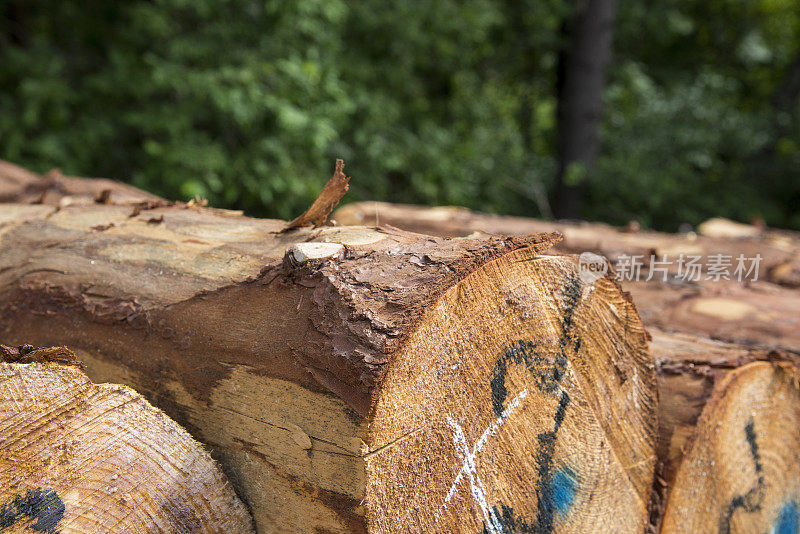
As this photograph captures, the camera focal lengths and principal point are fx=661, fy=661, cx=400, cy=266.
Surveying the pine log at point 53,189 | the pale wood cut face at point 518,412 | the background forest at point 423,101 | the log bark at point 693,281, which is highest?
the background forest at point 423,101

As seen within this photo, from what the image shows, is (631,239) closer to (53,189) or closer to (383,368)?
(383,368)

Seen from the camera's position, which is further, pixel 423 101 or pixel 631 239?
pixel 423 101

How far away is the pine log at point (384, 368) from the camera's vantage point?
1.03 metres

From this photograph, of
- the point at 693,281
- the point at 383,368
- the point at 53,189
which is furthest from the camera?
the point at 53,189

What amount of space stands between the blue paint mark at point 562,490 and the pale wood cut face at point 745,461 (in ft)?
1.10

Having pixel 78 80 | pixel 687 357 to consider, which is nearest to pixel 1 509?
pixel 687 357

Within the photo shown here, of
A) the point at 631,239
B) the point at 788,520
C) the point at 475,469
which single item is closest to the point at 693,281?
the point at 631,239

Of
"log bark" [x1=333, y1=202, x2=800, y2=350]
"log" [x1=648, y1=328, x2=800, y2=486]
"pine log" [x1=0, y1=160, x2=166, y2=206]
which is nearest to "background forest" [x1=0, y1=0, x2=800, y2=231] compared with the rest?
"pine log" [x1=0, y1=160, x2=166, y2=206]

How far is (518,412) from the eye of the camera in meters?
1.20

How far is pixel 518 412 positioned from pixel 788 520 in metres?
1.04

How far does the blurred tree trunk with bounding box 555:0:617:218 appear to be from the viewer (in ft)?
19.4

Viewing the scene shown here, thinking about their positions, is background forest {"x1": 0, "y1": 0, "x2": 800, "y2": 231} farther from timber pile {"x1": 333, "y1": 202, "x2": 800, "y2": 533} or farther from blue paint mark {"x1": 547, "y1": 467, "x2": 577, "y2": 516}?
blue paint mark {"x1": 547, "y1": 467, "x2": 577, "y2": 516}

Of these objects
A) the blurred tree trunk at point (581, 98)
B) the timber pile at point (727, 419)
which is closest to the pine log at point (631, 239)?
the timber pile at point (727, 419)

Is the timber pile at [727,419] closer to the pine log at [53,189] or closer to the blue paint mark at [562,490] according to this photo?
the blue paint mark at [562,490]
